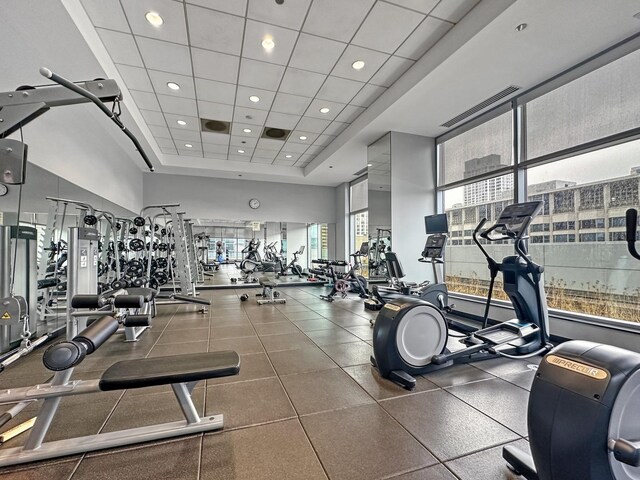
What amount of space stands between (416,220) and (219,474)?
5.16 meters

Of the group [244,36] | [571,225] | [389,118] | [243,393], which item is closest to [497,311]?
[571,225]

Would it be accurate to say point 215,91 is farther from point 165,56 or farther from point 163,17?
point 163,17

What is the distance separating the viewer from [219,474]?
1494 millimetres

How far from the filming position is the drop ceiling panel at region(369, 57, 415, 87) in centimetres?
395

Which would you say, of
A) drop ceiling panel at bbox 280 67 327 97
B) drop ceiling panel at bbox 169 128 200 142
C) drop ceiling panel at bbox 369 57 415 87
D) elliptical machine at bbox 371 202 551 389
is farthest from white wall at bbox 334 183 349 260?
elliptical machine at bbox 371 202 551 389

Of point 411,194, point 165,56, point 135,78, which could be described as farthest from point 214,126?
point 411,194

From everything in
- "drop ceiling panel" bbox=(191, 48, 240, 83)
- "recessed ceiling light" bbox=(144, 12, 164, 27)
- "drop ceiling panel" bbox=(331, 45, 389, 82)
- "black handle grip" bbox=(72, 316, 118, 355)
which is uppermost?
"drop ceiling panel" bbox=(331, 45, 389, 82)

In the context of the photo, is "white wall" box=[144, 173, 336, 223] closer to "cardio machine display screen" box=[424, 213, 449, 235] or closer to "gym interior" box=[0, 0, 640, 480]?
"gym interior" box=[0, 0, 640, 480]

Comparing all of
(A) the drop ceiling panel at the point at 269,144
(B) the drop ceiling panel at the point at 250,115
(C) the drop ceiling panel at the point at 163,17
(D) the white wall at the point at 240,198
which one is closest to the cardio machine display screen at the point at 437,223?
(B) the drop ceiling panel at the point at 250,115

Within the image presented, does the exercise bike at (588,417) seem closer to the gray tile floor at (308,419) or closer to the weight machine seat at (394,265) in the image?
the gray tile floor at (308,419)

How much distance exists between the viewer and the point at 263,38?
3498mm

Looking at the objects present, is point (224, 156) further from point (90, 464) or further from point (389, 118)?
point (90, 464)

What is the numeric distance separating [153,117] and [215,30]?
9.76 ft

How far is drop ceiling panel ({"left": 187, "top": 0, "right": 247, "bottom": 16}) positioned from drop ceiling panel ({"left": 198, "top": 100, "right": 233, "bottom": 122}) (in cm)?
215
